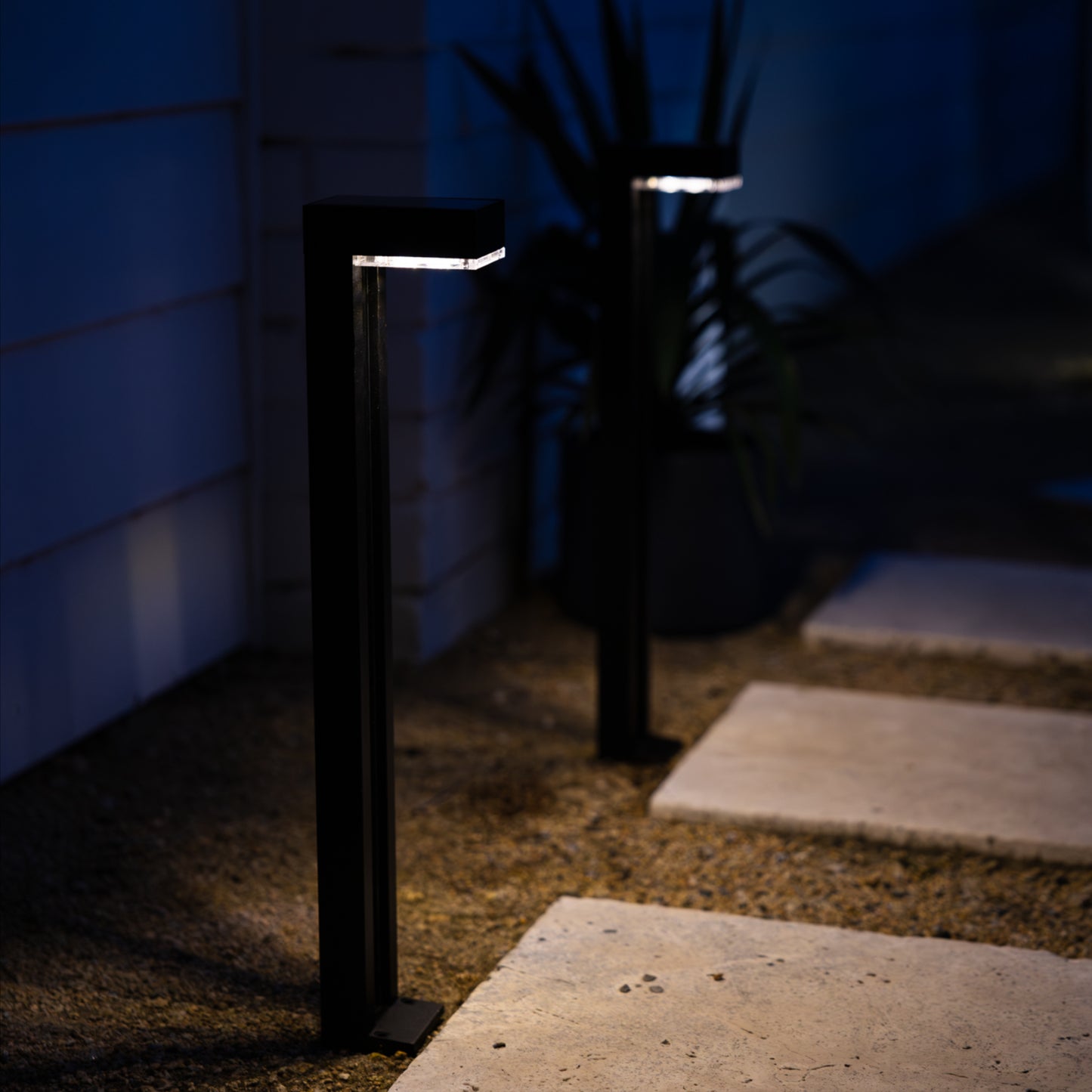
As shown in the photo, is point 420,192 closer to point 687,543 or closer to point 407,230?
point 687,543

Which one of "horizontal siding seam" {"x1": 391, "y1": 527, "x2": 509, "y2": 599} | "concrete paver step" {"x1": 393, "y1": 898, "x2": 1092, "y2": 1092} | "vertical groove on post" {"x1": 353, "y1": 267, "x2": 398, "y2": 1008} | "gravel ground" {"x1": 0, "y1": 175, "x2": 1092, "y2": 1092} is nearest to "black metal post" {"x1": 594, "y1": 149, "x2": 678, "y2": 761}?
"gravel ground" {"x1": 0, "y1": 175, "x2": 1092, "y2": 1092}

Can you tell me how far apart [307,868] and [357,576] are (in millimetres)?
816

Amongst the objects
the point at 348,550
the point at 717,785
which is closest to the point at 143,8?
the point at 348,550

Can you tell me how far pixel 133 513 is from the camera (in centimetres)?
288

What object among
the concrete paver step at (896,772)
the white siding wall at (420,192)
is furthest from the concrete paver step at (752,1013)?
the white siding wall at (420,192)

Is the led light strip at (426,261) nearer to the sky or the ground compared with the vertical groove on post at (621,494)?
nearer to the sky

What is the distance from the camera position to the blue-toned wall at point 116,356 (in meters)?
2.54

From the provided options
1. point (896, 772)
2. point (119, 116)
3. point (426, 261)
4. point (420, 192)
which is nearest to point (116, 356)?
point (119, 116)

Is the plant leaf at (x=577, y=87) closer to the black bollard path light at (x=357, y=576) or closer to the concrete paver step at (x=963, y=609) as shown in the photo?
the concrete paver step at (x=963, y=609)

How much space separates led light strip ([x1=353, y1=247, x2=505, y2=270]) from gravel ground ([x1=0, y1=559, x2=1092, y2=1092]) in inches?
36.0

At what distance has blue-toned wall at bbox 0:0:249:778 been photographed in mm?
2545

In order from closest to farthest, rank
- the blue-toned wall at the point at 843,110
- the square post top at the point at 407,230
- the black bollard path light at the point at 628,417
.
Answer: the square post top at the point at 407,230, the black bollard path light at the point at 628,417, the blue-toned wall at the point at 843,110

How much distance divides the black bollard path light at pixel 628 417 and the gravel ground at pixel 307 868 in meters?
0.14

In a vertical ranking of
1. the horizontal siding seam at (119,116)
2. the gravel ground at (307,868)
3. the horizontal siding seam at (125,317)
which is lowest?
the gravel ground at (307,868)
